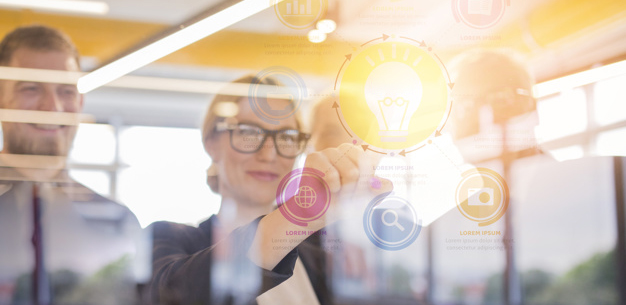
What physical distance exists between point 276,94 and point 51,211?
0.61 metres

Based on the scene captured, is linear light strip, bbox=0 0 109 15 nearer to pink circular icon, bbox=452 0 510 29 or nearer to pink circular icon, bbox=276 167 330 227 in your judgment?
pink circular icon, bbox=276 167 330 227

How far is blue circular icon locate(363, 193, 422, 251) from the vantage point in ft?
4.18

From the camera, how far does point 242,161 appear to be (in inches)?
48.9

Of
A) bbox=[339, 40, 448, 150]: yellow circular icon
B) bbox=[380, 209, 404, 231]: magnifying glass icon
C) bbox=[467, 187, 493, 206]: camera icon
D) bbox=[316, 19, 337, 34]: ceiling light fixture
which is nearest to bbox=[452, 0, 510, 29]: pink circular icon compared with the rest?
bbox=[339, 40, 448, 150]: yellow circular icon

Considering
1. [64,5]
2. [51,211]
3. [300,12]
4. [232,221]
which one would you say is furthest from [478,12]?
[51,211]

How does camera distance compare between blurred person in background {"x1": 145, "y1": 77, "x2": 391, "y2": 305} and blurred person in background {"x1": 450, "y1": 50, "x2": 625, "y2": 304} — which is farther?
blurred person in background {"x1": 450, "y1": 50, "x2": 625, "y2": 304}

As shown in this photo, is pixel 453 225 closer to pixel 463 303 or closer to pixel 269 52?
pixel 463 303

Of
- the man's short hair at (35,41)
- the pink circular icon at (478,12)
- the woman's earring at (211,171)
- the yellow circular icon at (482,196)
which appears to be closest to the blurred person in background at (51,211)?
the man's short hair at (35,41)

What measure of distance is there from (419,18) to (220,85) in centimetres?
53

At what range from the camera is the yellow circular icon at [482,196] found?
1.30 metres

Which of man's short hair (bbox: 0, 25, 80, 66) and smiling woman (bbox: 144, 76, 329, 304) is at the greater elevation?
man's short hair (bbox: 0, 25, 80, 66)

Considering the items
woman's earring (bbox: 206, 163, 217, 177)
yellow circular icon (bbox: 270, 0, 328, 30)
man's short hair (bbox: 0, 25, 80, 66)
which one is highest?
yellow circular icon (bbox: 270, 0, 328, 30)

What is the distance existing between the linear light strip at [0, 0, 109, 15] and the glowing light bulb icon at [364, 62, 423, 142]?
0.67 metres

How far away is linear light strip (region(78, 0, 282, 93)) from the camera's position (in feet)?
4.04
